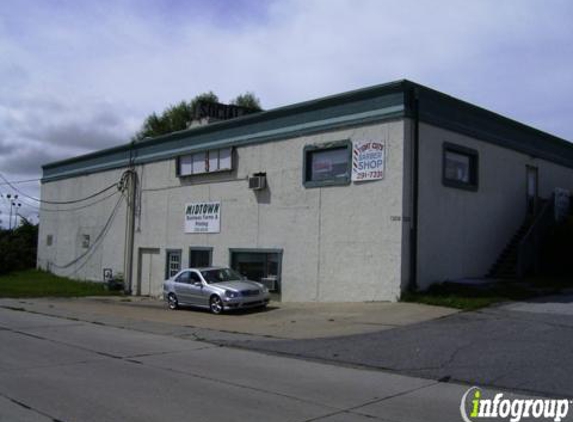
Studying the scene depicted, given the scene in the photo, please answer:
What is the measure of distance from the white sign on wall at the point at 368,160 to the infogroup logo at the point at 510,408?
11.4 m

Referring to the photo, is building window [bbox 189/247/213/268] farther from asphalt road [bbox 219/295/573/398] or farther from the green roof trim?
asphalt road [bbox 219/295/573/398]

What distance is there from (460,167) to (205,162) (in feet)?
33.9

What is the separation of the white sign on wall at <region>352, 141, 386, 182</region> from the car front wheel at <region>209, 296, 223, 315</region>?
5.59 m

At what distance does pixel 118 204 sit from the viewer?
1244 inches

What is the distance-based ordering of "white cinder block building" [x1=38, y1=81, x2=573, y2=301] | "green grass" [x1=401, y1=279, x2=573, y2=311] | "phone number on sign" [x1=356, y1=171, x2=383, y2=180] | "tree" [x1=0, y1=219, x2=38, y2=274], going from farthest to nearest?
"tree" [x1=0, y1=219, x2=38, y2=274] → "phone number on sign" [x1=356, y1=171, x2=383, y2=180] → "white cinder block building" [x1=38, y1=81, x2=573, y2=301] → "green grass" [x1=401, y1=279, x2=573, y2=311]

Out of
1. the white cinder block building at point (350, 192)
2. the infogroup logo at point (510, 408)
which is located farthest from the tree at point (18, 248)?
the infogroup logo at point (510, 408)

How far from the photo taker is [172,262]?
90.7 ft

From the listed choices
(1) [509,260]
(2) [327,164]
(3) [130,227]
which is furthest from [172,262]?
(1) [509,260]

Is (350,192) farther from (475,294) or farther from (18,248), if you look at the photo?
(18,248)

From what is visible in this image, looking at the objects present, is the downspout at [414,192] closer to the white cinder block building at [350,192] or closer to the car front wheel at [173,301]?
the white cinder block building at [350,192]

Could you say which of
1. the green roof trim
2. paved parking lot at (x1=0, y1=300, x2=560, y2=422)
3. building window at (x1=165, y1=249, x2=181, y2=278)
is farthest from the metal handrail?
building window at (x1=165, y1=249, x2=181, y2=278)

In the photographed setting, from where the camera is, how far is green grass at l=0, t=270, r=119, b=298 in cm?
2828

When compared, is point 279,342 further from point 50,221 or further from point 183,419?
point 50,221

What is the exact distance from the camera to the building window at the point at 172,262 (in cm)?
2728
